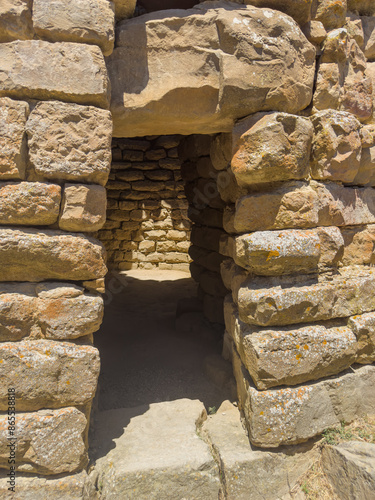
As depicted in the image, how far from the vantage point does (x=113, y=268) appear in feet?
24.7

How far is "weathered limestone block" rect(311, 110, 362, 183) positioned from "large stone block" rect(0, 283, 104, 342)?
63.3 inches

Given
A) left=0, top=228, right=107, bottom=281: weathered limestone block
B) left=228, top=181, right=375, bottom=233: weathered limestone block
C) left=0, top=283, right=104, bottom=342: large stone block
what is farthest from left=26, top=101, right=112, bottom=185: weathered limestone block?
left=228, top=181, right=375, bottom=233: weathered limestone block

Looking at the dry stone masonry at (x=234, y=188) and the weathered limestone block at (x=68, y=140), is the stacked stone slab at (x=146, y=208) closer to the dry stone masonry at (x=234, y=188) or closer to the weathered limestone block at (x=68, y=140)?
the dry stone masonry at (x=234, y=188)

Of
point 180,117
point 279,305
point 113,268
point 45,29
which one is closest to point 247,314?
point 279,305

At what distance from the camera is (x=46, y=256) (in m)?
1.68

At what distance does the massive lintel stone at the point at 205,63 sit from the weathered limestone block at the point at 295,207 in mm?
522

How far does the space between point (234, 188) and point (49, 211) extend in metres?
1.44

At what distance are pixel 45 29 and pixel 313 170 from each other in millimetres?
1670

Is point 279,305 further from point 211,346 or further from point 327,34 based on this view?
point 327,34

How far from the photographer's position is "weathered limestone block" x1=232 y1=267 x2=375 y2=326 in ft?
6.39

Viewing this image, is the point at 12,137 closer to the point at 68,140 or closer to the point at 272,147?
the point at 68,140

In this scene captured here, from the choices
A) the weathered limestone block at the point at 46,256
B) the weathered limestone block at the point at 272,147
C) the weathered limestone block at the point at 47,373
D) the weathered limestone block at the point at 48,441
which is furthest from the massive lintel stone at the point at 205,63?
the weathered limestone block at the point at 48,441

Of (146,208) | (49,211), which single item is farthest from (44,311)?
(146,208)

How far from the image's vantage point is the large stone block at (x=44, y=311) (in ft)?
5.43
